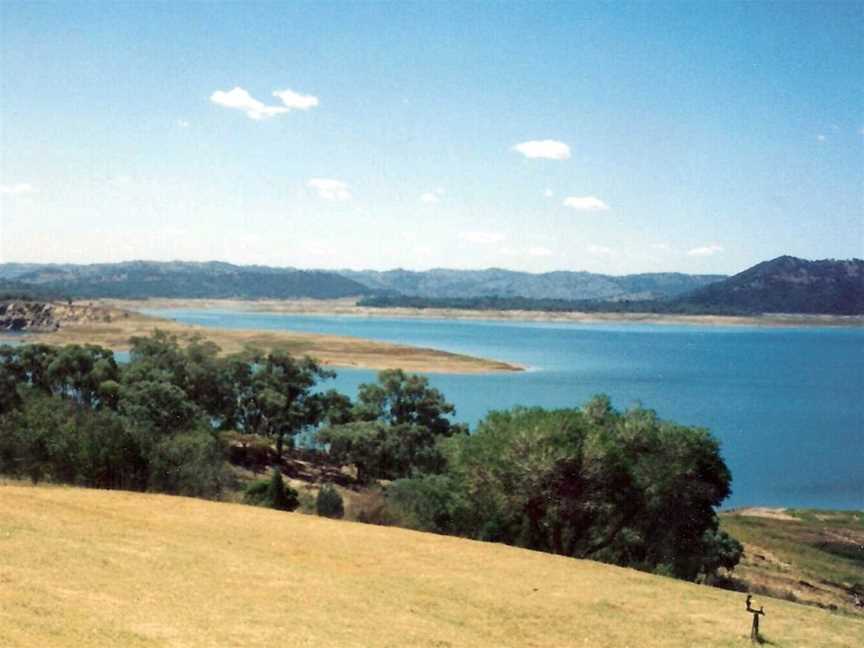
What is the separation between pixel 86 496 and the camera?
30.4m

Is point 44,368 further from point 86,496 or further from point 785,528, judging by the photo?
point 785,528

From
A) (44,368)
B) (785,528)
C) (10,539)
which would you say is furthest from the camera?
(44,368)

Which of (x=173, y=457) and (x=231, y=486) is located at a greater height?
(x=173, y=457)

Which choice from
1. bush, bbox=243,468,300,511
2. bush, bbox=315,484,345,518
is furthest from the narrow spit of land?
bush, bbox=315,484,345,518

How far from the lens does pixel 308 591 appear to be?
67.4ft

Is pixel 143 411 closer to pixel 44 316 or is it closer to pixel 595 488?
pixel 595 488

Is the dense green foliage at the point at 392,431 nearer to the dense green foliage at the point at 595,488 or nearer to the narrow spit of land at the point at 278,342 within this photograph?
the dense green foliage at the point at 595,488

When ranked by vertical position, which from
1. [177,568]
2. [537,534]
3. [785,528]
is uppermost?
[177,568]

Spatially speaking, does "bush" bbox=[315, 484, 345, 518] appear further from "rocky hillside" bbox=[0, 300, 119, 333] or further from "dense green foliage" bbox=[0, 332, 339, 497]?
"rocky hillside" bbox=[0, 300, 119, 333]

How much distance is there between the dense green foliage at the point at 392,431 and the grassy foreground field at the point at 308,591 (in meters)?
28.9

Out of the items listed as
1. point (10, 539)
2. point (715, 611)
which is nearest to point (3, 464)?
point (10, 539)

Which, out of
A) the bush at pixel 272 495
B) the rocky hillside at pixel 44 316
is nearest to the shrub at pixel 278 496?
the bush at pixel 272 495

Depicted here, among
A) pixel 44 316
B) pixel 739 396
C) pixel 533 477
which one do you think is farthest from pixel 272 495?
pixel 44 316

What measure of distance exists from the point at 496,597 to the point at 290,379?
52392 mm
